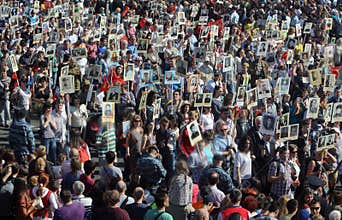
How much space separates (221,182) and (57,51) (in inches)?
392

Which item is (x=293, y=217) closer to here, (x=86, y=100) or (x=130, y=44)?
(x=86, y=100)

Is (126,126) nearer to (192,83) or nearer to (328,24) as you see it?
(192,83)

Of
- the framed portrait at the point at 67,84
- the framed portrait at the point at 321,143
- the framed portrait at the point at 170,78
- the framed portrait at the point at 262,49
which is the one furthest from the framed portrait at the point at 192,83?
the framed portrait at the point at 321,143

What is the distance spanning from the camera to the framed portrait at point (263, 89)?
1627 centimetres

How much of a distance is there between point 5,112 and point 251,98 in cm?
526

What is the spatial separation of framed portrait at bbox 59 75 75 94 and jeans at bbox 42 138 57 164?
161 centimetres

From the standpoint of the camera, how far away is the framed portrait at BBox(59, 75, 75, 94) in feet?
50.5

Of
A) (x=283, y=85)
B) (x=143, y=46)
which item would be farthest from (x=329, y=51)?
(x=283, y=85)

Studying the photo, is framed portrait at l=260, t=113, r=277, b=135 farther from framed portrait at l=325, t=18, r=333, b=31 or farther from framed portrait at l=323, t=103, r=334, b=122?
framed portrait at l=325, t=18, r=333, b=31

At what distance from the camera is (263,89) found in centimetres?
1634

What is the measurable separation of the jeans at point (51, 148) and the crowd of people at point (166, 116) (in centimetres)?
2

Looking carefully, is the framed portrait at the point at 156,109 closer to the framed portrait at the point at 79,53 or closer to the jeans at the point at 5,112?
the jeans at the point at 5,112

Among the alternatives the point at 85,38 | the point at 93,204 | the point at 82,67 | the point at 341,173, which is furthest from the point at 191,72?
the point at 93,204

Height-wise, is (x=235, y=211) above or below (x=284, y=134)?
above
